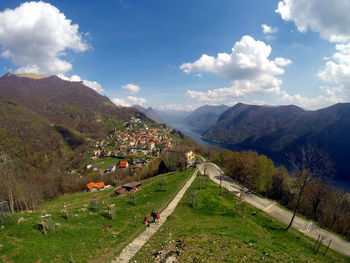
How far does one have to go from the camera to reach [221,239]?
1631cm

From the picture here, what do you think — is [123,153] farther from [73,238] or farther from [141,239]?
[73,238]

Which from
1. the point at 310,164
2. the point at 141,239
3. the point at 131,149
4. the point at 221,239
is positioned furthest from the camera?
the point at 131,149

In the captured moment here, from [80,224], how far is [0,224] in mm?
6490

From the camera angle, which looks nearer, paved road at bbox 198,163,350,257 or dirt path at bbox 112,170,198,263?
dirt path at bbox 112,170,198,263

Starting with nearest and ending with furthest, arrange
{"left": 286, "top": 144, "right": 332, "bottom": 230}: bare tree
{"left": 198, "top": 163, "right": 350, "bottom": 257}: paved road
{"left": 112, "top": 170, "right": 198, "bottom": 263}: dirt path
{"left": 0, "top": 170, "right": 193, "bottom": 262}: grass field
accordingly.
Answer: {"left": 0, "top": 170, "right": 193, "bottom": 262}: grass field < {"left": 112, "top": 170, "right": 198, "bottom": 263}: dirt path < {"left": 286, "top": 144, "right": 332, "bottom": 230}: bare tree < {"left": 198, "top": 163, "right": 350, "bottom": 257}: paved road

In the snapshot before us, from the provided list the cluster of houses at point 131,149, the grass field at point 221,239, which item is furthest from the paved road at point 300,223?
the cluster of houses at point 131,149

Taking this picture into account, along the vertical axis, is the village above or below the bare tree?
below

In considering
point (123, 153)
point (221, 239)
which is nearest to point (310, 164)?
point (221, 239)

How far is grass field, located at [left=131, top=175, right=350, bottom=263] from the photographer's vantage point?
44.4ft

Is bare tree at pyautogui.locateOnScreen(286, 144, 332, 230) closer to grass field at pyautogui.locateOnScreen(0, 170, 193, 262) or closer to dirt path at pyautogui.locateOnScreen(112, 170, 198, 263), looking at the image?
dirt path at pyautogui.locateOnScreen(112, 170, 198, 263)

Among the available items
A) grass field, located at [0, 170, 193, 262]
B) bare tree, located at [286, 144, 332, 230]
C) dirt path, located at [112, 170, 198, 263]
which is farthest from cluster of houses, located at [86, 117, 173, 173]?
bare tree, located at [286, 144, 332, 230]

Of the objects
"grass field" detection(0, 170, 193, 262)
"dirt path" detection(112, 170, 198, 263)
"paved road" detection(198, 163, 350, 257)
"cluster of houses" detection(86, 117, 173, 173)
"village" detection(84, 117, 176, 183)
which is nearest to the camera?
"grass field" detection(0, 170, 193, 262)

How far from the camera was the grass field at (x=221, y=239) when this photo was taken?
13.5m

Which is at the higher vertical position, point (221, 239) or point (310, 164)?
point (310, 164)
